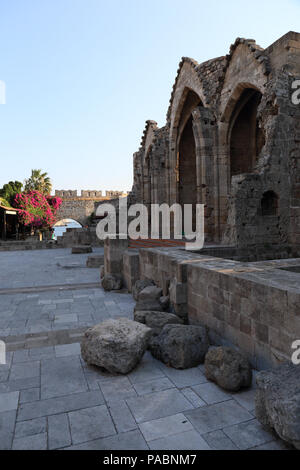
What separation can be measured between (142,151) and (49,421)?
60.3 ft

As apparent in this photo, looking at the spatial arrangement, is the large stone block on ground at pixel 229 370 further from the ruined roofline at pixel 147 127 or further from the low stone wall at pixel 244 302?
the ruined roofline at pixel 147 127

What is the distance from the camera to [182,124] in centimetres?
1546

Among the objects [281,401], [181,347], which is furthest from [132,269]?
[281,401]

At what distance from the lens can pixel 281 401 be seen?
231cm

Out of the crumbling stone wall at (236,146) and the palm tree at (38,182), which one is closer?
the crumbling stone wall at (236,146)

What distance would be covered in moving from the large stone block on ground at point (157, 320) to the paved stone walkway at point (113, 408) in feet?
1.46

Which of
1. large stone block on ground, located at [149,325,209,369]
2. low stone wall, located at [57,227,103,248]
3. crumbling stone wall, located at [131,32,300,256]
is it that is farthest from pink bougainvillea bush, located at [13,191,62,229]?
large stone block on ground, located at [149,325,209,369]

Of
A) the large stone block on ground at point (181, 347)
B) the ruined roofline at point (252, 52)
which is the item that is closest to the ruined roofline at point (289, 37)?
the ruined roofline at point (252, 52)

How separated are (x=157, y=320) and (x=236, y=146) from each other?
9435 mm

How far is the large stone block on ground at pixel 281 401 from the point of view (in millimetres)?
2225

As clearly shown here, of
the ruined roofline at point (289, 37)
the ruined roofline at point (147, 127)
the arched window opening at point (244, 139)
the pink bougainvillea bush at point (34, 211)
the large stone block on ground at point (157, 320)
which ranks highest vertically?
the ruined roofline at point (147, 127)

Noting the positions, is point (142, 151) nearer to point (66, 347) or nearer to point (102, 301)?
point (102, 301)

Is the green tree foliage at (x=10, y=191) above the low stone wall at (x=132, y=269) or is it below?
above

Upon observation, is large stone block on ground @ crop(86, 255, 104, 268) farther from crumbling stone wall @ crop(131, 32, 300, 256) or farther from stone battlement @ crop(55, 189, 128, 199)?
stone battlement @ crop(55, 189, 128, 199)
